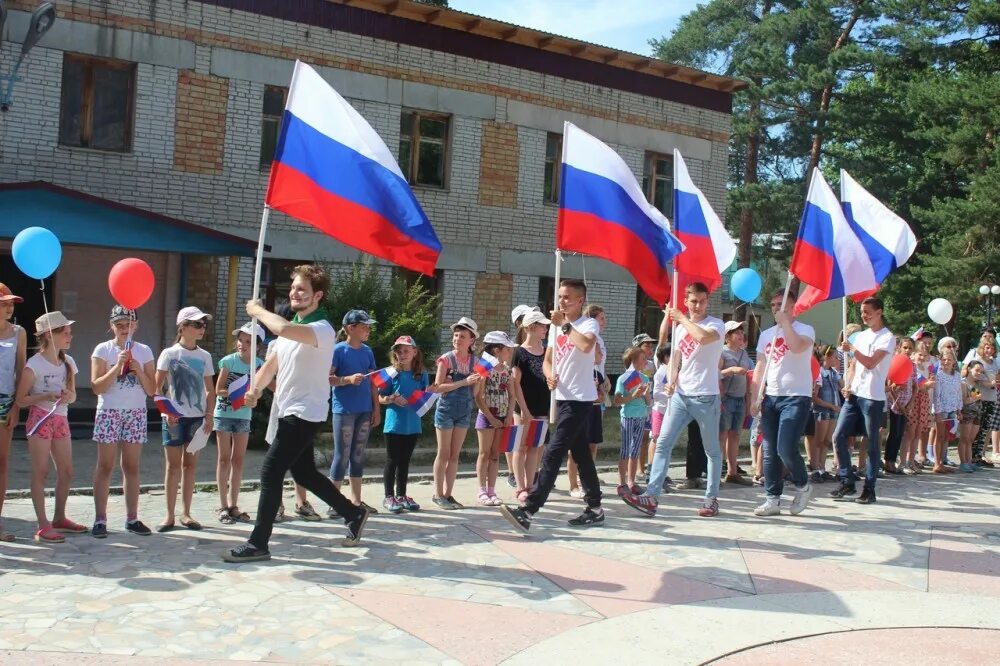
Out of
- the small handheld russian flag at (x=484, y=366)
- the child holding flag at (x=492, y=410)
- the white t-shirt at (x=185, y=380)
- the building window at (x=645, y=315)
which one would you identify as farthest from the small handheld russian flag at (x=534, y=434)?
the building window at (x=645, y=315)

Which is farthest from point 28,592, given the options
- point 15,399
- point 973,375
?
point 973,375

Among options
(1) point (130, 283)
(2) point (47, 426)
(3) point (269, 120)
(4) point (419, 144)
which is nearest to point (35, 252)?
(1) point (130, 283)

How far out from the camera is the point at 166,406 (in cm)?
729

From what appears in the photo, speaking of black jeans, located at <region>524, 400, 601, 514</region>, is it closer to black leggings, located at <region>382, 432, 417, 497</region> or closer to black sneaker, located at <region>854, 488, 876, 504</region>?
black leggings, located at <region>382, 432, 417, 497</region>

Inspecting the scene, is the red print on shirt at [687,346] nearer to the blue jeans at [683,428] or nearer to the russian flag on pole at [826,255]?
the blue jeans at [683,428]

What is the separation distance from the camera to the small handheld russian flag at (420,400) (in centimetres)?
846

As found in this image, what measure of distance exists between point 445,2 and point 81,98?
66.1 feet

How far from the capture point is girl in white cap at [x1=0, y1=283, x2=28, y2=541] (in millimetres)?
6738

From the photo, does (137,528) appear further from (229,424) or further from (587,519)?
(587,519)

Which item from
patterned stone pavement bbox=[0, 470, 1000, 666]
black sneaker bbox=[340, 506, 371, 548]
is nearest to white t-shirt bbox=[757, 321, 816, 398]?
patterned stone pavement bbox=[0, 470, 1000, 666]

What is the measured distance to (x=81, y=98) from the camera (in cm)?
1594

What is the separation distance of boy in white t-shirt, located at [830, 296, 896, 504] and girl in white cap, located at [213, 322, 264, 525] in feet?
18.5

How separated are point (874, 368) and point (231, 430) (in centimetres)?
614

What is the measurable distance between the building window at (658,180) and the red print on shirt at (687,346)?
13802mm
